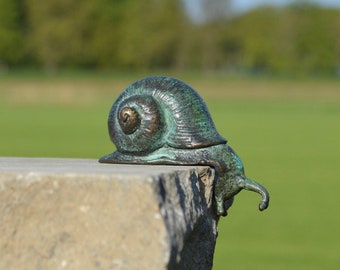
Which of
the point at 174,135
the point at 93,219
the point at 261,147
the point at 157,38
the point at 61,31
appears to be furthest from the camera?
the point at 157,38

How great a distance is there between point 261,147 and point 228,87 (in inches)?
984

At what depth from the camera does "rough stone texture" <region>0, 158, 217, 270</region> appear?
2613 mm

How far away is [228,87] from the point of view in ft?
136

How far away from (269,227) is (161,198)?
4813mm

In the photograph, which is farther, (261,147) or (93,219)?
(261,147)

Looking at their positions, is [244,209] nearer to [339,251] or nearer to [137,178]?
[339,251]

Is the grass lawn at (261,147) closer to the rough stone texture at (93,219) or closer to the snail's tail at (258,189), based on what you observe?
the snail's tail at (258,189)

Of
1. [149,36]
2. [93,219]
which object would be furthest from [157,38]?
[93,219]

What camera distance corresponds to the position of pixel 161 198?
2.65m

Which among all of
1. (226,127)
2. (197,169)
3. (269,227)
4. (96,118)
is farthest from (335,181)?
(96,118)

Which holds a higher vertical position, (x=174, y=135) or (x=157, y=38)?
(x=174, y=135)

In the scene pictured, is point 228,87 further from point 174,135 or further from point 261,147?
point 174,135

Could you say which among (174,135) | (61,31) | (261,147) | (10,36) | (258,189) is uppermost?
(174,135)

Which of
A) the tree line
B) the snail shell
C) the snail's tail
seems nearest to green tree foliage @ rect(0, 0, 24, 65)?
the tree line
